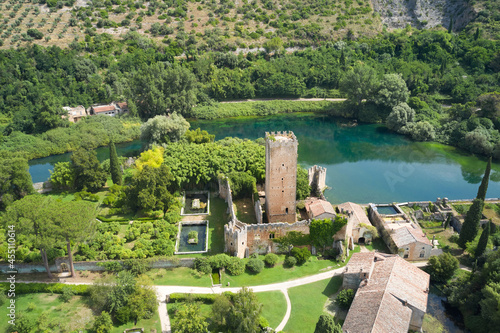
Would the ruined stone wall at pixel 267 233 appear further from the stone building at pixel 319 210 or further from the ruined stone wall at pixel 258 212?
the ruined stone wall at pixel 258 212

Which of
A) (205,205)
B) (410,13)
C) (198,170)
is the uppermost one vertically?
(410,13)

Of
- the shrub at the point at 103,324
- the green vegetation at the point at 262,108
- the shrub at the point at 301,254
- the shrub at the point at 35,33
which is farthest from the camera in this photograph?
the shrub at the point at 35,33

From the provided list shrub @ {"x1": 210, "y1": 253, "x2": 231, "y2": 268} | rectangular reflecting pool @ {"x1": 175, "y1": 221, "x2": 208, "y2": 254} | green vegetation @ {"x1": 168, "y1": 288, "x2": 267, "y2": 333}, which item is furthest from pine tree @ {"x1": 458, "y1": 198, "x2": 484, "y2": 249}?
rectangular reflecting pool @ {"x1": 175, "y1": 221, "x2": 208, "y2": 254}

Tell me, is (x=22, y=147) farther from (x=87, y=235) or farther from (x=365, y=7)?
(x=365, y=7)

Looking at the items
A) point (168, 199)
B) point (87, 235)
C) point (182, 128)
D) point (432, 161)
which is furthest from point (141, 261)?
point (432, 161)

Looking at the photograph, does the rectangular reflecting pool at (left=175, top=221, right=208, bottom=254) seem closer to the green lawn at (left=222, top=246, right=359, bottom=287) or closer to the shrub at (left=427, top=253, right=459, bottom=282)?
Answer: the green lawn at (left=222, top=246, right=359, bottom=287)

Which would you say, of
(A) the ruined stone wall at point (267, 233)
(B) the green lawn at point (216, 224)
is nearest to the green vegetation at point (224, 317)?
(A) the ruined stone wall at point (267, 233)

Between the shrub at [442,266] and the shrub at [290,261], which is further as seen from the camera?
the shrub at [290,261]

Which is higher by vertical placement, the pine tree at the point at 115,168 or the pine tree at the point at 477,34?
the pine tree at the point at 477,34
